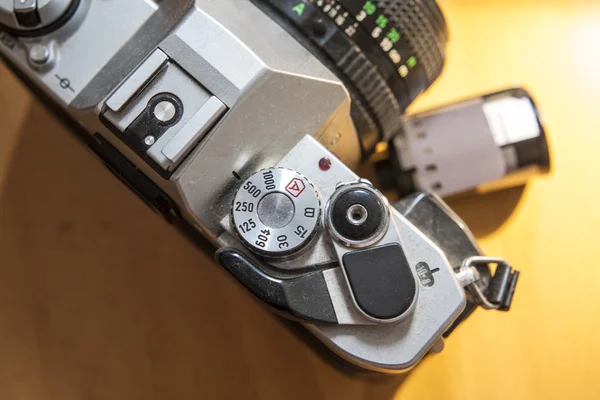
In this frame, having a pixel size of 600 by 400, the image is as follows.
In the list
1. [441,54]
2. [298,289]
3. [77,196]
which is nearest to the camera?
[298,289]

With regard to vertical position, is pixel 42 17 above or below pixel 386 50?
below

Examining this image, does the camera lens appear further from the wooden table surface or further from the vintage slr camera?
the wooden table surface

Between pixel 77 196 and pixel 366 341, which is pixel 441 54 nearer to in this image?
pixel 366 341

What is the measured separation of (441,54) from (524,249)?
232 millimetres

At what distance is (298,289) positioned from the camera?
0.39 m

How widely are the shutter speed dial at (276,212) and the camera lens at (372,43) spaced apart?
0.12m

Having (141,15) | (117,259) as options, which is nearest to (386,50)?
(141,15)

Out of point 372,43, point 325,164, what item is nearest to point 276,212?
point 325,164

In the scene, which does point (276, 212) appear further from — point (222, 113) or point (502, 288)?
point (502, 288)

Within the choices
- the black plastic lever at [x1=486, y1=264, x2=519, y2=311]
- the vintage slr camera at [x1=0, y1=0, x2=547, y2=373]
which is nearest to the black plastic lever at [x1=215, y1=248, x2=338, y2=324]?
the vintage slr camera at [x1=0, y1=0, x2=547, y2=373]

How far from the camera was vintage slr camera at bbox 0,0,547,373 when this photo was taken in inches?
15.2

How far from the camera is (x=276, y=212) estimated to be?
0.39m

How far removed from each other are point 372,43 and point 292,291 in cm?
21

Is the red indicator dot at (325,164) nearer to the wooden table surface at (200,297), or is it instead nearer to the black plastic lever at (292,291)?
the black plastic lever at (292,291)
